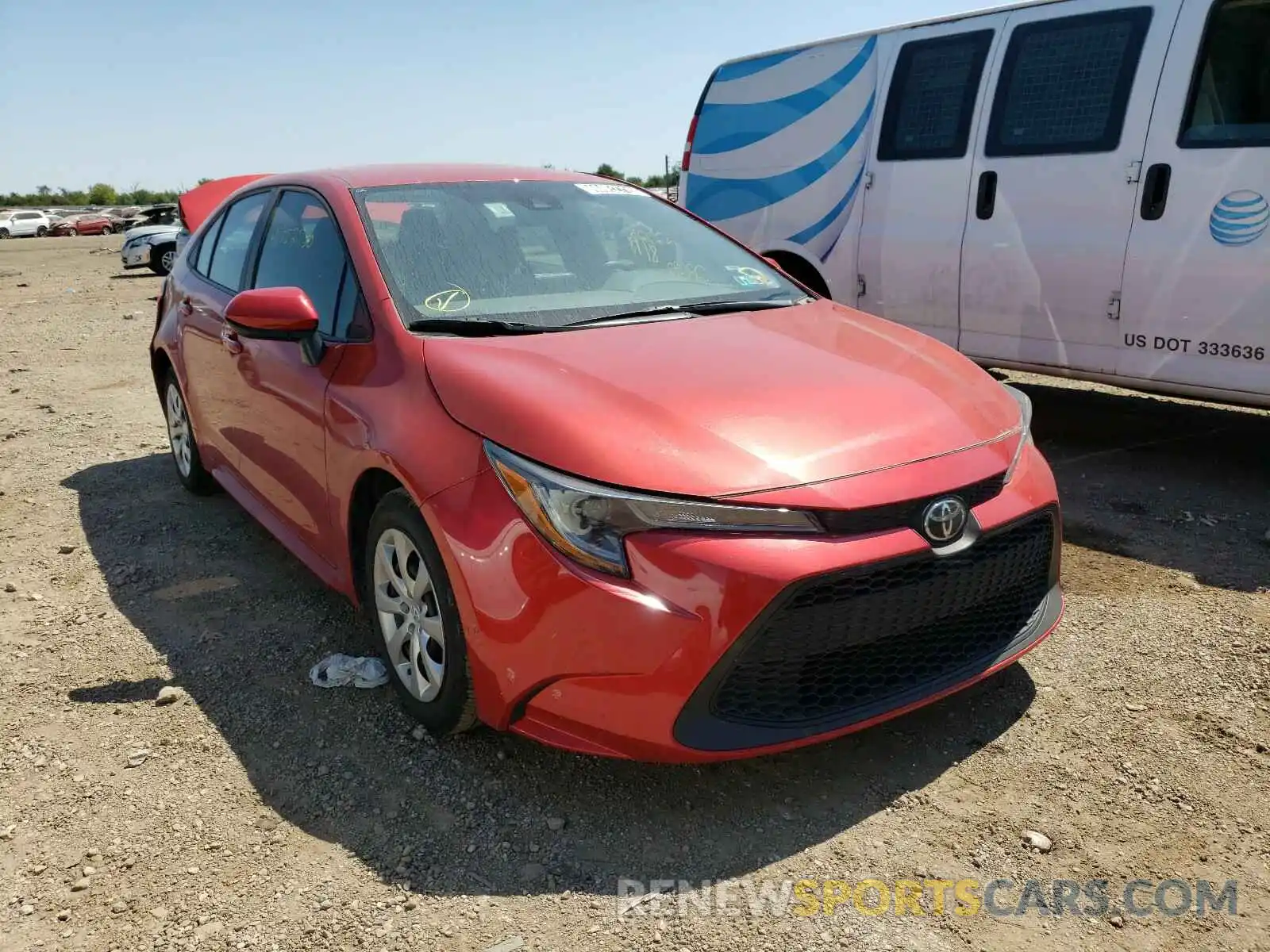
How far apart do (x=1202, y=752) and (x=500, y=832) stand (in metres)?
1.88

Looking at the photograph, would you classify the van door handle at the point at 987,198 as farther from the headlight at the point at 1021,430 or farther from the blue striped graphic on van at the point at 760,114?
the headlight at the point at 1021,430

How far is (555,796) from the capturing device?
2.60 meters

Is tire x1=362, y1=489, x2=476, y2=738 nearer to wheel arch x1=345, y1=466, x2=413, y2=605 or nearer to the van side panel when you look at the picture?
wheel arch x1=345, y1=466, x2=413, y2=605

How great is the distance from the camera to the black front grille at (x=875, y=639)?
7.47 ft

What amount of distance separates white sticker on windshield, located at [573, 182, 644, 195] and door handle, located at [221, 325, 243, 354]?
4.76 feet

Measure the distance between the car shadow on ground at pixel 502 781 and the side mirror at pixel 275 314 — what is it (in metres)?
1.10

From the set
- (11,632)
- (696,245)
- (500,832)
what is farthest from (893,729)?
(11,632)

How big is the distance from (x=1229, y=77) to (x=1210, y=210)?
0.65m

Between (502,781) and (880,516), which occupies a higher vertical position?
(880,516)

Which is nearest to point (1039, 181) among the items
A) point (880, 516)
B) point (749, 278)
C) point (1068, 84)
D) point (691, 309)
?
point (1068, 84)

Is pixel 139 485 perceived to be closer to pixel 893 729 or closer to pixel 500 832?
pixel 500 832

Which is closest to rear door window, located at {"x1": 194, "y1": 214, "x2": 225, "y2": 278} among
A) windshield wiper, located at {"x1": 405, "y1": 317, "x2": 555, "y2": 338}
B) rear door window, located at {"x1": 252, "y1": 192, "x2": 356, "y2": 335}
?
rear door window, located at {"x1": 252, "y1": 192, "x2": 356, "y2": 335}

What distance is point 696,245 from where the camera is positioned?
3.82m

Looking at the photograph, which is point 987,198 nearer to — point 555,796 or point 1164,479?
point 1164,479
